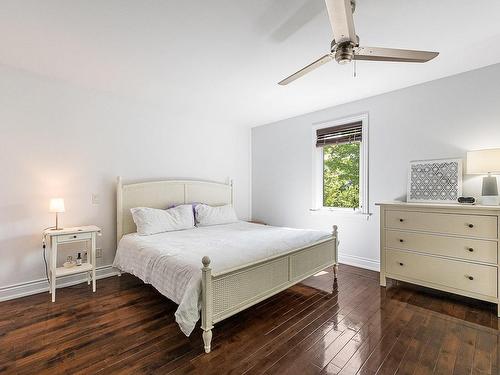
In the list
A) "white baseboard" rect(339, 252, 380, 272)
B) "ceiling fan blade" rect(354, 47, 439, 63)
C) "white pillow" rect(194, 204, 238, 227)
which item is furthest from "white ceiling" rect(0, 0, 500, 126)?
"white baseboard" rect(339, 252, 380, 272)

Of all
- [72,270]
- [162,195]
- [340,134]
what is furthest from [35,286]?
[340,134]

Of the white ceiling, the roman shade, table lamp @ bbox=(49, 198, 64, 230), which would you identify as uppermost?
the white ceiling

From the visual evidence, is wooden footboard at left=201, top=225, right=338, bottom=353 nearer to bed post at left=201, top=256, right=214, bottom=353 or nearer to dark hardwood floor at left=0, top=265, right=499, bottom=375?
bed post at left=201, top=256, right=214, bottom=353

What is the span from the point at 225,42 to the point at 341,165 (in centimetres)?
264

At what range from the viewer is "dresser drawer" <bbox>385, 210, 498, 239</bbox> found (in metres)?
2.42

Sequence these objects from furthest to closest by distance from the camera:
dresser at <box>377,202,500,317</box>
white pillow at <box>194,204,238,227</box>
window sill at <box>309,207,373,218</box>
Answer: white pillow at <box>194,204,238,227</box> < window sill at <box>309,207,373,218</box> < dresser at <box>377,202,500,317</box>

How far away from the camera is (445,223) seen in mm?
2646

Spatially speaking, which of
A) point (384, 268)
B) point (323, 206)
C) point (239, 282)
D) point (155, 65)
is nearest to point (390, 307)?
point (384, 268)

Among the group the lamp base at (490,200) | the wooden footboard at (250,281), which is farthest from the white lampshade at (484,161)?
the wooden footboard at (250,281)

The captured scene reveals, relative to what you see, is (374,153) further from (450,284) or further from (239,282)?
(239,282)

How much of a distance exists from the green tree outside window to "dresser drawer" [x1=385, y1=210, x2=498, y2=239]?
0.91 metres

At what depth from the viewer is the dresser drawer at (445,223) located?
7.93 ft

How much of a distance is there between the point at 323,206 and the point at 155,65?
10.4ft

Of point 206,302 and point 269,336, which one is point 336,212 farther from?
point 206,302
